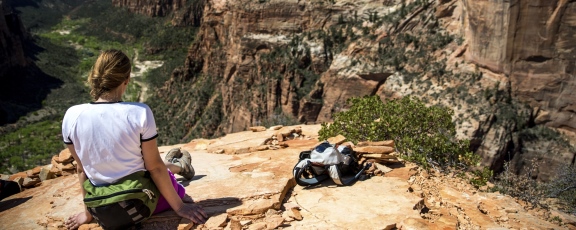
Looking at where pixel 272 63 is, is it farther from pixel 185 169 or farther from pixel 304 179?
pixel 304 179

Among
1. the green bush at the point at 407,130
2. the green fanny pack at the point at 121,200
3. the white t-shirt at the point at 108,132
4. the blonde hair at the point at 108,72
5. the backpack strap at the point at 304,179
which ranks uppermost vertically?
the blonde hair at the point at 108,72

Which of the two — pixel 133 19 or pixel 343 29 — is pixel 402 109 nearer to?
pixel 343 29

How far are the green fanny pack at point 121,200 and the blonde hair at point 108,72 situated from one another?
1018 millimetres

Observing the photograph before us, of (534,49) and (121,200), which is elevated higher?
(121,200)

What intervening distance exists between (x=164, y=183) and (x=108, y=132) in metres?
0.91

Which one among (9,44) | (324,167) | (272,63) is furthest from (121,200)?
(9,44)

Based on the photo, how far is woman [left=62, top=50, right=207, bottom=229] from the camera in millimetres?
4414

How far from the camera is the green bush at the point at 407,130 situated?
9.64m

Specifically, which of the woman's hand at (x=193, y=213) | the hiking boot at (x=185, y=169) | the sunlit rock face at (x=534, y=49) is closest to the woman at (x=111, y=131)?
the woman's hand at (x=193, y=213)

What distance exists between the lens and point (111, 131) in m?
4.43

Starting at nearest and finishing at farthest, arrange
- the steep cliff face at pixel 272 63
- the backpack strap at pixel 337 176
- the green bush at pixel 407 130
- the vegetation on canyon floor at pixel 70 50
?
the backpack strap at pixel 337 176, the green bush at pixel 407 130, the steep cliff face at pixel 272 63, the vegetation on canyon floor at pixel 70 50

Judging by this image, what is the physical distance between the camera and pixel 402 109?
1166 centimetres

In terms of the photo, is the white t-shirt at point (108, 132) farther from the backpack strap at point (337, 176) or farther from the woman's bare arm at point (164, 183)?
the backpack strap at point (337, 176)

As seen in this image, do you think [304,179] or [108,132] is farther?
[304,179]
